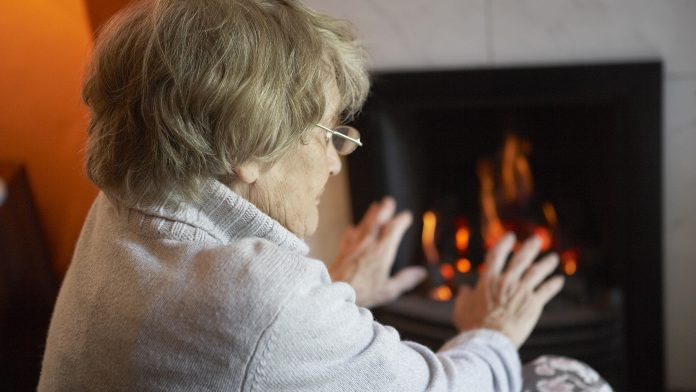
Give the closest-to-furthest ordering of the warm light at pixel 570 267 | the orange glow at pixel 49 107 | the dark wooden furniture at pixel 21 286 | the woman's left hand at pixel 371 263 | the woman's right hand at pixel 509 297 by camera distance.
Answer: the woman's right hand at pixel 509 297 → the woman's left hand at pixel 371 263 → the orange glow at pixel 49 107 → the dark wooden furniture at pixel 21 286 → the warm light at pixel 570 267

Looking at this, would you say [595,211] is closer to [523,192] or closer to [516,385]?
[523,192]

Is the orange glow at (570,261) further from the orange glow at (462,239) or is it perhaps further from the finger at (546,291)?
the finger at (546,291)

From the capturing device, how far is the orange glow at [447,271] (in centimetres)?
208

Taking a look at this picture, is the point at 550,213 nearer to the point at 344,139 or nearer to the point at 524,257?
the point at 524,257

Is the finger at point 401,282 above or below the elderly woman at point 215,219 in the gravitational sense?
below

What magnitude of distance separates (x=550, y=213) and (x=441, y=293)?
0.33 m

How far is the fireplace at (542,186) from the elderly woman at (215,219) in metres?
0.89

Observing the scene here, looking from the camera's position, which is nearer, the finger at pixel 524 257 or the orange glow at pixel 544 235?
the finger at pixel 524 257

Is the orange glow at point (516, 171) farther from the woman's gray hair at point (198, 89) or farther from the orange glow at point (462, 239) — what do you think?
the woman's gray hair at point (198, 89)

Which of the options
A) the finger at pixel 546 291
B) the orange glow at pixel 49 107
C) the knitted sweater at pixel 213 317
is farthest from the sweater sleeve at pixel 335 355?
the orange glow at pixel 49 107

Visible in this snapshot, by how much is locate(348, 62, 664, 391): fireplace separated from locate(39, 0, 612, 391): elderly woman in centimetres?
89

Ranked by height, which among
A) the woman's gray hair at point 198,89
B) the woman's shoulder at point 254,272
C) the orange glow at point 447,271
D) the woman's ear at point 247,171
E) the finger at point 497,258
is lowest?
the orange glow at point 447,271

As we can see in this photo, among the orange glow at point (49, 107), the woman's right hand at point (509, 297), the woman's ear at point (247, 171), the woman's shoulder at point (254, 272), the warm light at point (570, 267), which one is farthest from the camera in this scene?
the warm light at point (570, 267)

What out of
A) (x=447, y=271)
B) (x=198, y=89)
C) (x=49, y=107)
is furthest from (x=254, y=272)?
(x=447, y=271)
